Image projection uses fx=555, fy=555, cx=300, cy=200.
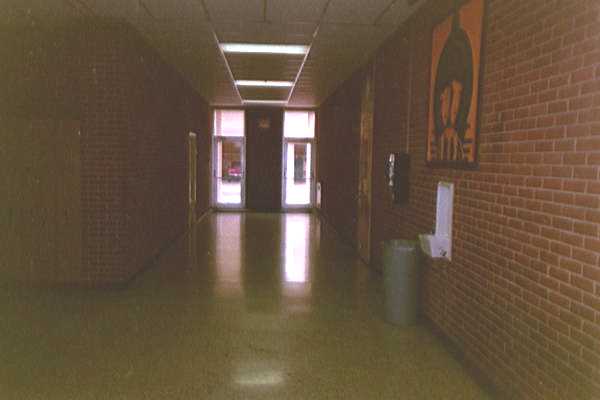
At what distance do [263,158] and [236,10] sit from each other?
34.4 feet

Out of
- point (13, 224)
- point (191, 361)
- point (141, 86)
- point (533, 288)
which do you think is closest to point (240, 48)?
point (141, 86)

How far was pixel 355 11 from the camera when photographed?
18.0ft

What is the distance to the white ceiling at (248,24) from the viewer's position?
17.5 feet

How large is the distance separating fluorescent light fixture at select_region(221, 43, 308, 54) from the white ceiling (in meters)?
0.14

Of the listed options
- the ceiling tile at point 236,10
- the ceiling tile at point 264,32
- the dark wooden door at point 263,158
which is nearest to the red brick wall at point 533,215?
the ceiling tile at point 236,10

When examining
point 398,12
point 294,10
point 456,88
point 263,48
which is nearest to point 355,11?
point 398,12

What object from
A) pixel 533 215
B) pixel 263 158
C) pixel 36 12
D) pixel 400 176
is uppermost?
pixel 36 12

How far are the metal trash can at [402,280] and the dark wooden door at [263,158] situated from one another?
11.0 meters

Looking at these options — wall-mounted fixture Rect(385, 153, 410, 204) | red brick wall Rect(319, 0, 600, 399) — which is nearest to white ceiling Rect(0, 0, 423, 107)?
red brick wall Rect(319, 0, 600, 399)

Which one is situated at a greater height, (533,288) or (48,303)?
(533,288)

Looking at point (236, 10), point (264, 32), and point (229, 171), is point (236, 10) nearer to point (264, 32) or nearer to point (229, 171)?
point (264, 32)

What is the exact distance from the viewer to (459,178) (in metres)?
4.38

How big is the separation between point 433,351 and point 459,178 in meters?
1.42

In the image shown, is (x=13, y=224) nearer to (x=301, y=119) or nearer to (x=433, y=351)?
(x=433, y=351)
